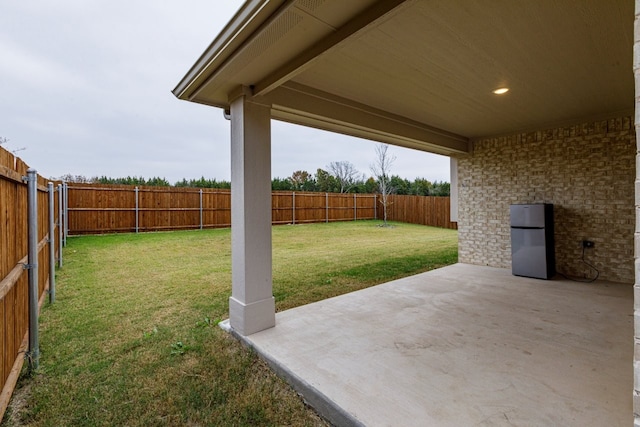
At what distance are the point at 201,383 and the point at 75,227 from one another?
34.3ft

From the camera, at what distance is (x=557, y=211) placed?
16.3 ft

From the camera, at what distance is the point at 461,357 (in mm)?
2260

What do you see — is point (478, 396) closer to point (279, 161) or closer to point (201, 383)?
point (201, 383)

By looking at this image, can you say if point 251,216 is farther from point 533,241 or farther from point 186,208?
point 186,208

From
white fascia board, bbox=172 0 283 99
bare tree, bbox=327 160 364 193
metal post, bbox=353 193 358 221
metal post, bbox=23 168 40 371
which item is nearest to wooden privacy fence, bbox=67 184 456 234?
metal post, bbox=353 193 358 221

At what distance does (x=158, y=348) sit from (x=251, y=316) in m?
0.83

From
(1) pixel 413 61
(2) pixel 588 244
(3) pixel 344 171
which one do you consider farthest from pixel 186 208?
(3) pixel 344 171

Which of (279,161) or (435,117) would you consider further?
(279,161)

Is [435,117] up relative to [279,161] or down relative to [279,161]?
down

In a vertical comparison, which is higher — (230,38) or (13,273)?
(230,38)

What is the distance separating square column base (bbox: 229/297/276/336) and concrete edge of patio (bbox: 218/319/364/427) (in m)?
0.32

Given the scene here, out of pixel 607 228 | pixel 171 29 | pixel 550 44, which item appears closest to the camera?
pixel 550 44

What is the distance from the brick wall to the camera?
4.37 metres

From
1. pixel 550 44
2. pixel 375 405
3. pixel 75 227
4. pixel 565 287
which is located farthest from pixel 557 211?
pixel 75 227
